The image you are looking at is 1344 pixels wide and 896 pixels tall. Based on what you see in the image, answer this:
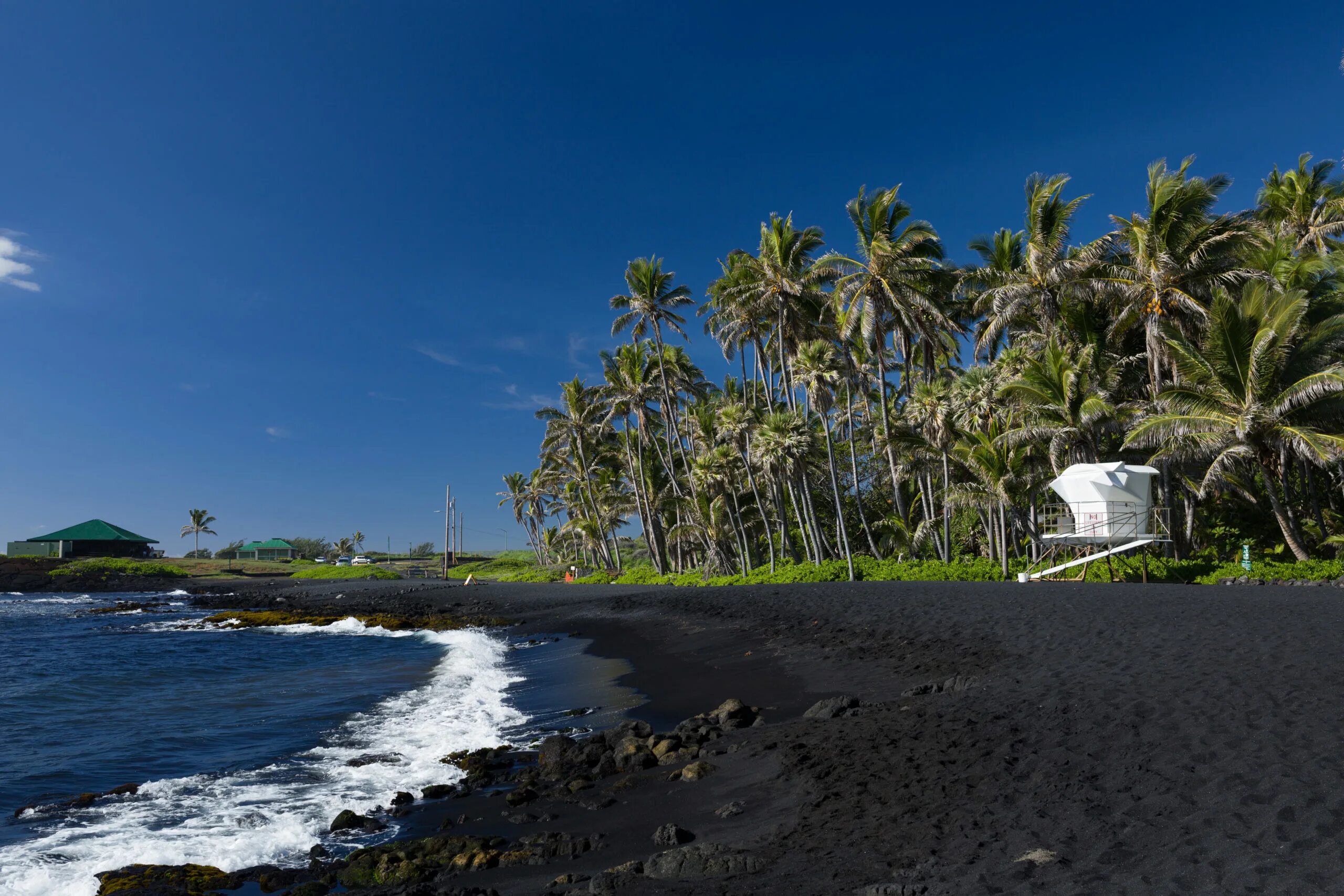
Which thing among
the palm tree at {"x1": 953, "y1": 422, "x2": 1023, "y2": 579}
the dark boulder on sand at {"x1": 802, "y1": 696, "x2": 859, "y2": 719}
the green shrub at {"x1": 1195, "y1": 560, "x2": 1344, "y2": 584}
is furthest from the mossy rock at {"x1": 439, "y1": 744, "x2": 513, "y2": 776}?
the palm tree at {"x1": 953, "y1": 422, "x2": 1023, "y2": 579}

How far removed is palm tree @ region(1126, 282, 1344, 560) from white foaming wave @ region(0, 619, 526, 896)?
2139 cm

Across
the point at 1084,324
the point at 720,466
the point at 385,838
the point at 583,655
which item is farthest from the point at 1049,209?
the point at 385,838

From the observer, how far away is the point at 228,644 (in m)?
27.5

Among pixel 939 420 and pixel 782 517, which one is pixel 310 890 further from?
pixel 782 517

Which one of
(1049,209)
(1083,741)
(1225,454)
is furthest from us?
(1049,209)

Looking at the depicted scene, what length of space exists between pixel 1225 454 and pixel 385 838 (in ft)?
79.5

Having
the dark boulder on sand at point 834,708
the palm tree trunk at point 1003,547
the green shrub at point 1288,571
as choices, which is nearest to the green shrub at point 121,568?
the palm tree trunk at point 1003,547

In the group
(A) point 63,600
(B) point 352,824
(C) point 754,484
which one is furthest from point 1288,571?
(A) point 63,600

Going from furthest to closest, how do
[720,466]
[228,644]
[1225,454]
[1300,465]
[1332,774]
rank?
[720,466]
[228,644]
[1300,465]
[1225,454]
[1332,774]

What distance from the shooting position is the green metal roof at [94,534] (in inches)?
3275

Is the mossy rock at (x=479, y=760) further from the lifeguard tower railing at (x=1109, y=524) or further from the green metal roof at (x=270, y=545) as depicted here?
the green metal roof at (x=270, y=545)

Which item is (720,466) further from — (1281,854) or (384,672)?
(1281,854)

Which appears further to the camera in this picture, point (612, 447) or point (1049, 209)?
point (612, 447)

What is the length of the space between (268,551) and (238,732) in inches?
4084
